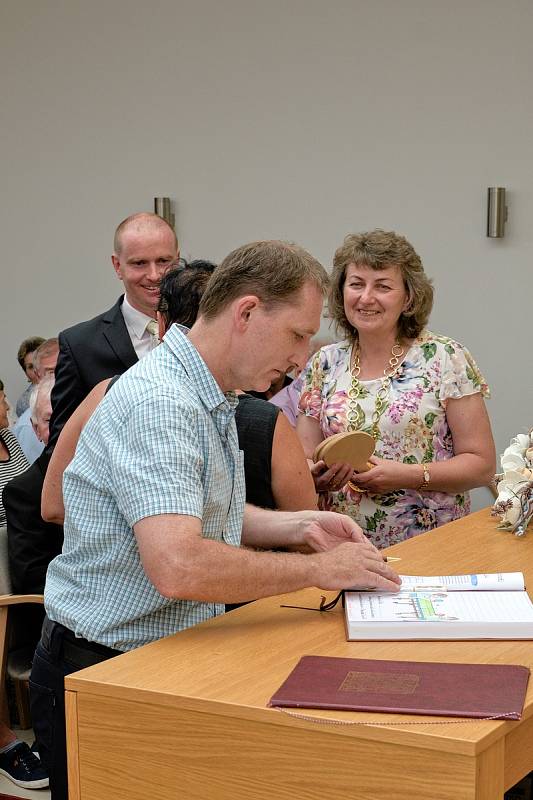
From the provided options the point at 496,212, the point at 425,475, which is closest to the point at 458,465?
the point at 425,475

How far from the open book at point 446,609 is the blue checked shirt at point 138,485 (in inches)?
13.4

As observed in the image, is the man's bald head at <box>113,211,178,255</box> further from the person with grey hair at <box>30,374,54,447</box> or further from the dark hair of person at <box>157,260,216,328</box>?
the dark hair of person at <box>157,260,216,328</box>

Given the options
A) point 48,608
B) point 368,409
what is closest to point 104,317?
point 368,409

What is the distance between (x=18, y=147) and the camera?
7117 millimetres

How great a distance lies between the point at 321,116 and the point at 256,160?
1.52 ft

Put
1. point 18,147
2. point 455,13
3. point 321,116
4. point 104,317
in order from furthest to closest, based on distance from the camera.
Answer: point 18,147, point 321,116, point 455,13, point 104,317

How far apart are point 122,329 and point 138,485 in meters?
1.83

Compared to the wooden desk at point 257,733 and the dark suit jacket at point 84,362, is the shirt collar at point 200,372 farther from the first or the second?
the dark suit jacket at point 84,362

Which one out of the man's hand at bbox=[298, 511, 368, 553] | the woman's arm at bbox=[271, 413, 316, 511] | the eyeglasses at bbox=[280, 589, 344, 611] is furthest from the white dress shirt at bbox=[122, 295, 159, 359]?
the eyeglasses at bbox=[280, 589, 344, 611]

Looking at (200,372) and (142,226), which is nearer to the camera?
(200,372)

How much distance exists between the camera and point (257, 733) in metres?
1.81

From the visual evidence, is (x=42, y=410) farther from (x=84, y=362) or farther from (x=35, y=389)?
(x=84, y=362)

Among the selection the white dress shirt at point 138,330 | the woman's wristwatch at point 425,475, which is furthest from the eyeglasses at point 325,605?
the white dress shirt at point 138,330

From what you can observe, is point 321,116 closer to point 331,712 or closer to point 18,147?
Result: point 18,147
